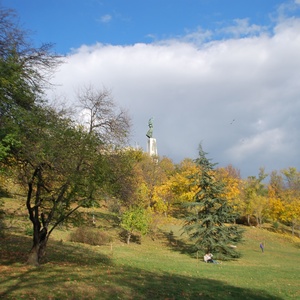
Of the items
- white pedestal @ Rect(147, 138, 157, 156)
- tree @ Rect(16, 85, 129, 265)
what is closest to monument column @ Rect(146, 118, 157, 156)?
white pedestal @ Rect(147, 138, 157, 156)

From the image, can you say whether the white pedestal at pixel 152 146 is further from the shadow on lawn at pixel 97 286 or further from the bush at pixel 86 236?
the shadow on lawn at pixel 97 286

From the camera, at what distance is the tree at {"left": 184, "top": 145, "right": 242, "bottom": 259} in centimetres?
2786

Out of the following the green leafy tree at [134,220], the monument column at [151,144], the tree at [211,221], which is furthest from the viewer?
the monument column at [151,144]

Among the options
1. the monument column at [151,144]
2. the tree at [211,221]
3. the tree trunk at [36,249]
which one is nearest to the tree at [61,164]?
the tree trunk at [36,249]

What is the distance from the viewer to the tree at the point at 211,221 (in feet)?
91.4

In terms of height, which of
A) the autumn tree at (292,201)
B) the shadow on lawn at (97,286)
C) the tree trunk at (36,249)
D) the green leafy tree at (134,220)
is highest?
the autumn tree at (292,201)

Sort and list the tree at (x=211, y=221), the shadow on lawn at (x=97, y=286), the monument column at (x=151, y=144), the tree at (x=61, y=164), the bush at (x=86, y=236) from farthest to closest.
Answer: the monument column at (x=151, y=144) < the tree at (x=211, y=221) < the bush at (x=86, y=236) < the tree at (x=61, y=164) < the shadow on lawn at (x=97, y=286)

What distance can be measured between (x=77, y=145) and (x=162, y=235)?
29.0m

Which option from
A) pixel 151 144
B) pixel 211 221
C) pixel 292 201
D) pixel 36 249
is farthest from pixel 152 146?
pixel 36 249

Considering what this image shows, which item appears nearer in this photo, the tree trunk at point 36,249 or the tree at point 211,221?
the tree trunk at point 36,249

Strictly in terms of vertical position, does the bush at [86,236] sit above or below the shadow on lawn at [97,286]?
above

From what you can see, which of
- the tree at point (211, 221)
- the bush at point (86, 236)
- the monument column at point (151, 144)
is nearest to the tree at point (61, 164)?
the bush at point (86, 236)

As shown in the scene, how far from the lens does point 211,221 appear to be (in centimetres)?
2845

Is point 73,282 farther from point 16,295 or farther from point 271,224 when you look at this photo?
point 271,224
